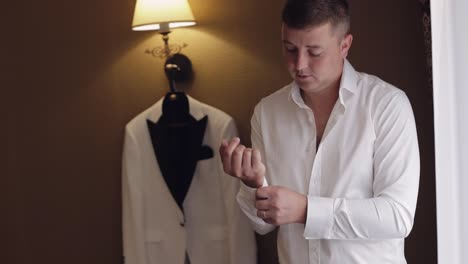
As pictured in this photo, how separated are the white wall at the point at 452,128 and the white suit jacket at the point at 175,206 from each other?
161 cm

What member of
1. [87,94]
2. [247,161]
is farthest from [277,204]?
[87,94]

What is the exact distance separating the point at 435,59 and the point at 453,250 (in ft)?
0.97

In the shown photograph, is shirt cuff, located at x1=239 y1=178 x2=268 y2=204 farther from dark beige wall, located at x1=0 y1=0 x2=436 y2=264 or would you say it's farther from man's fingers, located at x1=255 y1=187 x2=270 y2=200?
dark beige wall, located at x1=0 y1=0 x2=436 y2=264

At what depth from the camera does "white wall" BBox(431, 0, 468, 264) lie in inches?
45.0

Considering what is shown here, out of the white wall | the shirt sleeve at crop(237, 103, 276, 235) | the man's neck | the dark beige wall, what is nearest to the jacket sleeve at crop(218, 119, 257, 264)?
the dark beige wall

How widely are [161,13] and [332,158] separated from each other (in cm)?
98

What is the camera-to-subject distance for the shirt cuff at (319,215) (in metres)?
1.76

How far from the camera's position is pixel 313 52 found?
71.9 inches

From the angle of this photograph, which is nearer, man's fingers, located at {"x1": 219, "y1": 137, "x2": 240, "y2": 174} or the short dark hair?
man's fingers, located at {"x1": 219, "y1": 137, "x2": 240, "y2": 174}

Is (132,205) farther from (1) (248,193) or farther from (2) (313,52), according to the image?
(2) (313,52)

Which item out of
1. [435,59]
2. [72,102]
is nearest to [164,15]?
[72,102]

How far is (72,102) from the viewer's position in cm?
310

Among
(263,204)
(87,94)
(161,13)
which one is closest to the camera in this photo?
(263,204)

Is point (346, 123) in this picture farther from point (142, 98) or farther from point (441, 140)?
point (142, 98)
